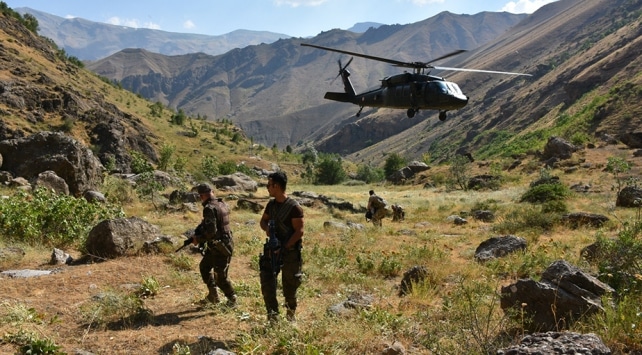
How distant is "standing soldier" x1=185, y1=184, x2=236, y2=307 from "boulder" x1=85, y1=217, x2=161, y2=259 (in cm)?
379

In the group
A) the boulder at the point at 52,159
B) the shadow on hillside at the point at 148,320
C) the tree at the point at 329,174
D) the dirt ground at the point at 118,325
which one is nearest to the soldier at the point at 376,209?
the dirt ground at the point at 118,325

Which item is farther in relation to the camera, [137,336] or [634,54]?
[634,54]

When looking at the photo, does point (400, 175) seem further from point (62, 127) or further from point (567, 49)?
point (567, 49)

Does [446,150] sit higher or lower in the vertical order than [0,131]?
lower

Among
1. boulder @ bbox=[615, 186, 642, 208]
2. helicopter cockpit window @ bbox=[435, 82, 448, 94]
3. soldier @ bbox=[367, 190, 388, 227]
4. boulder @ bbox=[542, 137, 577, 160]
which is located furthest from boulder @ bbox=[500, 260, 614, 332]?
boulder @ bbox=[542, 137, 577, 160]

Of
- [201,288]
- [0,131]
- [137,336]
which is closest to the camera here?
[137,336]

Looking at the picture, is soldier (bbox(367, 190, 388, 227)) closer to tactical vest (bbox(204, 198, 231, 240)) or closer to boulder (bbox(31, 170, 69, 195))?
tactical vest (bbox(204, 198, 231, 240))

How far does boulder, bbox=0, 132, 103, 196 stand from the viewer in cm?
1725

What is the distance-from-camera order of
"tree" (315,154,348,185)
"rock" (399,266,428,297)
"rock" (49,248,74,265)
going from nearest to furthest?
"rock" (399,266,428,297), "rock" (49,248,74,265), "tree" (315,154,348,185)

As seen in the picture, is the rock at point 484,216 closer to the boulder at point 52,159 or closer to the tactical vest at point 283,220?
the tactical vest at point 283,220

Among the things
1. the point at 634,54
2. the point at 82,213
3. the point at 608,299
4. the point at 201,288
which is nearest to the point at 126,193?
the point at 82,213

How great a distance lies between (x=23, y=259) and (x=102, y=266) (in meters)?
1.86

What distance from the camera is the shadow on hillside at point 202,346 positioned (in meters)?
4.98

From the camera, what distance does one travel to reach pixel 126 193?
19.6m
